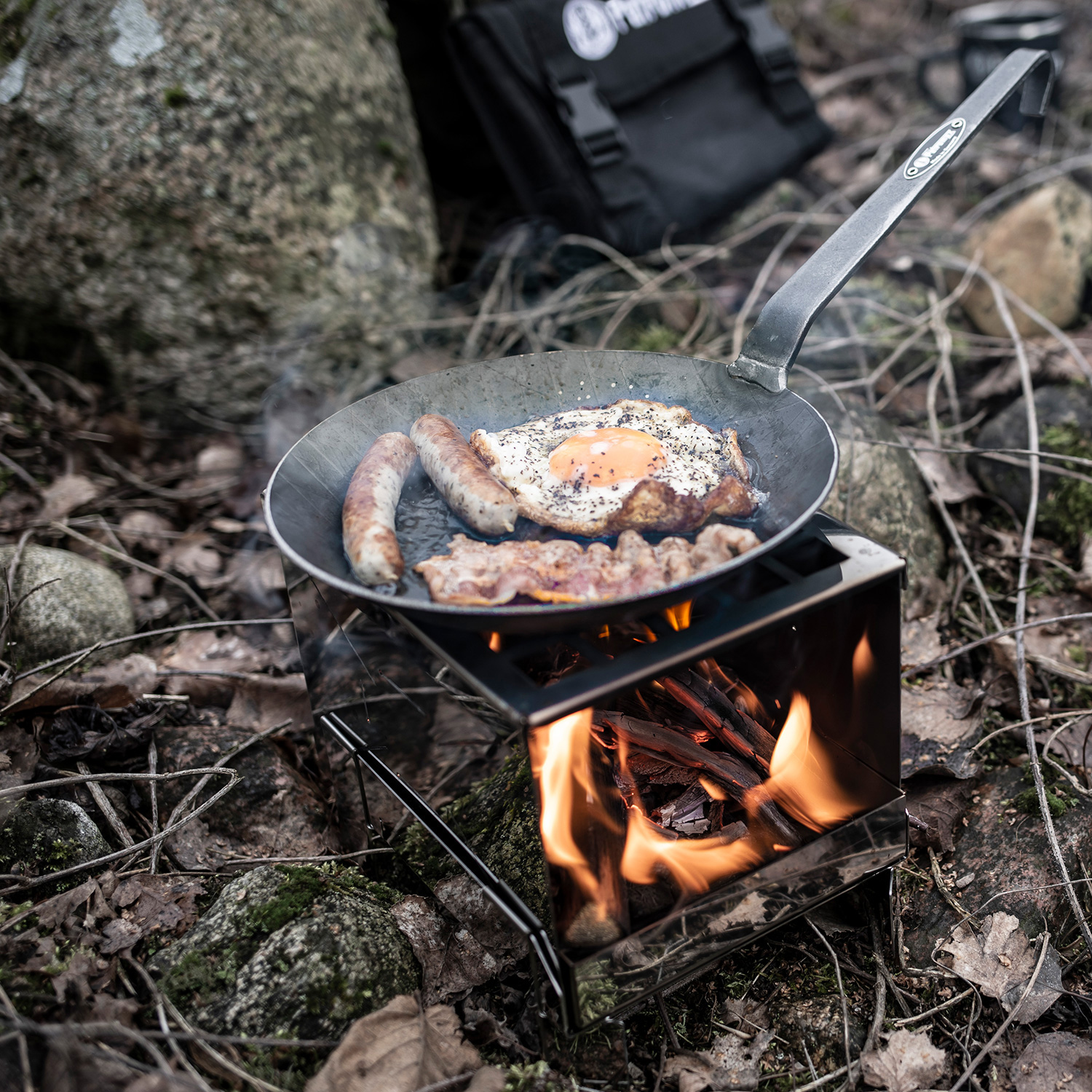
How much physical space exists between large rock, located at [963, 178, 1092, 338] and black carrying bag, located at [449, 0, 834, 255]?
128cm

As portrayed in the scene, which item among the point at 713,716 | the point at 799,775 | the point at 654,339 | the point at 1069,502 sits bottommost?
the point at 1069,502

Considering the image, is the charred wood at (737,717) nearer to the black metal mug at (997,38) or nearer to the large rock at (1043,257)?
the large rock at (1043,257)

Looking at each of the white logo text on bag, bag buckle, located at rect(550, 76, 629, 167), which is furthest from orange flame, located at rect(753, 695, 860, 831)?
the white logo text on bag

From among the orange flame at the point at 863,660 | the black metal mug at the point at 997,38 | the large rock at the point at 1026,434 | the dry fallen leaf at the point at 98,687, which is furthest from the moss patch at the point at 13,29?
Answer: the black metal mug at the point at 997,38

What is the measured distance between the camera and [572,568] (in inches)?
73.6

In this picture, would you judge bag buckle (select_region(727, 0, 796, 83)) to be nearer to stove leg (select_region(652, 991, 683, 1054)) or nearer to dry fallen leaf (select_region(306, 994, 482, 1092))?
stove leg (select_region(652, 991, 683, 1054))

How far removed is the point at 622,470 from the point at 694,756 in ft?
2.51

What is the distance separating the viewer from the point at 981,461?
3660 mm

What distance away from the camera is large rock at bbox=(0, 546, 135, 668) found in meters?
2.75

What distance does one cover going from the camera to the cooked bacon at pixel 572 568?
177 centimetres

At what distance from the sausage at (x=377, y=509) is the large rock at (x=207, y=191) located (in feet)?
7.47

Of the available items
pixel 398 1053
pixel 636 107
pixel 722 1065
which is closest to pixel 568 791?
pixel 398 1053

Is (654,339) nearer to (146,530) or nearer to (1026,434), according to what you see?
(1026,434)

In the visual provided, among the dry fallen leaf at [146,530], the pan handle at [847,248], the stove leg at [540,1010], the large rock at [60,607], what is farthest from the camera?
the dry fallen leaf at [146,530]
